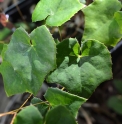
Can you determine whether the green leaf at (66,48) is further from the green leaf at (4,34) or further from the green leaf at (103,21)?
the green leaf at (4,34)

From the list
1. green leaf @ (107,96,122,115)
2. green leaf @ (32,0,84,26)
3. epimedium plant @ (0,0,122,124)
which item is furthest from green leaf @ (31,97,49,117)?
green leaf @ (107,96,122,115)

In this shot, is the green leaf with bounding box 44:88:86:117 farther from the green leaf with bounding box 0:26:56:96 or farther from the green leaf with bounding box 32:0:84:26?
the green leaf with bounding box 32:0:84:26

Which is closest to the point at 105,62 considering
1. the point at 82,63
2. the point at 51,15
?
the point at 82,63

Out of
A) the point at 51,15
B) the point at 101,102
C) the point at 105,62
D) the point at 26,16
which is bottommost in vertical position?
the point at 101,102

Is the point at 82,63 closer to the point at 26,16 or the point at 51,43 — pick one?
the point at 51,43

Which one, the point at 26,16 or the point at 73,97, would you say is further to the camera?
the point at 26,16

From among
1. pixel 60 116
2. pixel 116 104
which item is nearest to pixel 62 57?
pixel 60 116

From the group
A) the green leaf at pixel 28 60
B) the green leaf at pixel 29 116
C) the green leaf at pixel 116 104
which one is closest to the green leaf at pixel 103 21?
the green leaf at pixel 28 60
